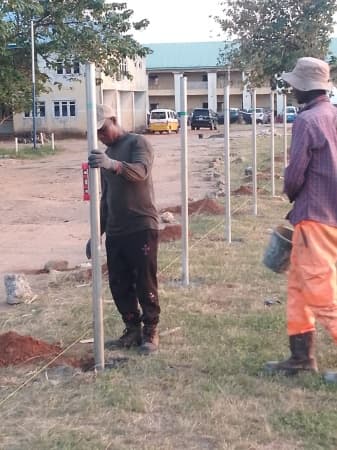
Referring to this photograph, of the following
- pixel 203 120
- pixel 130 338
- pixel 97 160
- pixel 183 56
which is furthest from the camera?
pixel 183 56

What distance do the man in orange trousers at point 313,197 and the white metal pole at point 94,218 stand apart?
122 centimetres

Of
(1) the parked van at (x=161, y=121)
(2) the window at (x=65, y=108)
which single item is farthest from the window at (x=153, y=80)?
(2) the window at (x=65, y=108)

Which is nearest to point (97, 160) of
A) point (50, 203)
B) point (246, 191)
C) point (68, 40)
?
point (246, 191)

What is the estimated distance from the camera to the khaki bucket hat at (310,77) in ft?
15.9

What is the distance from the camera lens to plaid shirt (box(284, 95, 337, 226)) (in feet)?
15.4

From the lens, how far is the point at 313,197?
480 centimetres

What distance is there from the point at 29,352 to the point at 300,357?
195 cm

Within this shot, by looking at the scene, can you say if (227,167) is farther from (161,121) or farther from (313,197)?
(161,121)

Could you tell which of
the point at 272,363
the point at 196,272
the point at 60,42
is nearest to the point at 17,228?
the point at 196,272

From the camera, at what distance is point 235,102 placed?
7212 cm

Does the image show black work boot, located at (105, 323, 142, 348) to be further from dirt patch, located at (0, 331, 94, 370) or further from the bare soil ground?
the bare soil ground

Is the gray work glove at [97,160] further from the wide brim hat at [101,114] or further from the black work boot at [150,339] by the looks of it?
the black work boot at [150,339]

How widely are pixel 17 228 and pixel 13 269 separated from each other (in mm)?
3572

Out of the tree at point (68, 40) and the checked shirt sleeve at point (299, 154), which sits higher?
the tree at point (68, 40)
